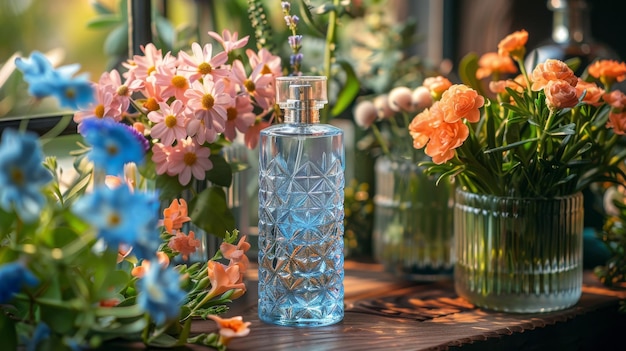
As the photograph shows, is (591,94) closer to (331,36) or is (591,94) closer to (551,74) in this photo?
(551,74)

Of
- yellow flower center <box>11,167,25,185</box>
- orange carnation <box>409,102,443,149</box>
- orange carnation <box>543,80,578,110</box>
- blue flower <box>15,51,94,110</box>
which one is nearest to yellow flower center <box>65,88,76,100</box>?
blue flower <box>15,51,94,110</box>

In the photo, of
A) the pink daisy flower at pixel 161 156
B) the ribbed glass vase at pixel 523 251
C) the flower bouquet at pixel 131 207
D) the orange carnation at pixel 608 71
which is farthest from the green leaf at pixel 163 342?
the orange carnation at pixel 608 71

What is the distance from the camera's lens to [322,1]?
133 cm

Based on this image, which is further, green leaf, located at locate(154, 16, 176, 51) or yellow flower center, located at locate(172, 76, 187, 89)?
green leaf, located at locate(154, 16, 176, 51)

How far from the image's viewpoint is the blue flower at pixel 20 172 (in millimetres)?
773

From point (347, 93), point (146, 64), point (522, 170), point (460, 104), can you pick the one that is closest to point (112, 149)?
point (146, 64)

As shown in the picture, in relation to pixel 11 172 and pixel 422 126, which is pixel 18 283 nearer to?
pixel 11 172

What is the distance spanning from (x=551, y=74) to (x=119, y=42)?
65 cm

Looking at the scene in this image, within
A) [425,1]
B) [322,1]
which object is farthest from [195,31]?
[425,1]

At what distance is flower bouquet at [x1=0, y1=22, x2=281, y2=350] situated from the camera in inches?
31.1

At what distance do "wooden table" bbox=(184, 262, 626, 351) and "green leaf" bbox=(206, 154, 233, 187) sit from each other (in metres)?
0.17

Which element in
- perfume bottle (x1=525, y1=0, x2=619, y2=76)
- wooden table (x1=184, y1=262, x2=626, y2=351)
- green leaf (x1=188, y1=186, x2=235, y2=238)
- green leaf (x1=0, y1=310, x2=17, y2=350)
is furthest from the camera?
perfume bottle (x1=525, y1=0, x2=619, y2=76)

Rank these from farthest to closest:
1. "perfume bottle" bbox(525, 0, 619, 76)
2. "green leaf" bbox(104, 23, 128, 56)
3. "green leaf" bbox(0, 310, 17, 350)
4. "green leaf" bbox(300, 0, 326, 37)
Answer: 1. "perfume bottle" bbox(525, 0, 619, 76)
2. "green leaf" bbox(104, 23, 128, 56)
3. "green leaf" bbox(300, 0, 326, 37)
4. "green leaf" bbox(0, 310, 17, 350)

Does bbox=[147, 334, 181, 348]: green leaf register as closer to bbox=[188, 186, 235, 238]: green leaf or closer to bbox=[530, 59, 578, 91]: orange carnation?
bbox=[188, 186, 235, 238]: green leaf
